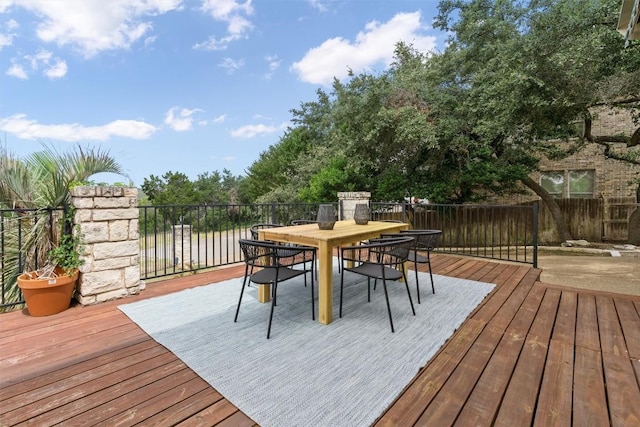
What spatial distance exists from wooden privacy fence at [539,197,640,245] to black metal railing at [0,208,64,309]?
1182 centimetres

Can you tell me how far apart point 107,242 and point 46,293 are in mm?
596

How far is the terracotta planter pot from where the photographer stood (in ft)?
8.24

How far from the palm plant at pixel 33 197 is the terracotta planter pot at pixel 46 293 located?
306 millimetres

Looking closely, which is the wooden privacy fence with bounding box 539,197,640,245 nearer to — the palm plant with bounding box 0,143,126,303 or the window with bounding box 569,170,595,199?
the window with bounding box 569,170,595,199

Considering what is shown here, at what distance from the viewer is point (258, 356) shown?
6.35 ft

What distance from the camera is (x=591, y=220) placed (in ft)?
31.7

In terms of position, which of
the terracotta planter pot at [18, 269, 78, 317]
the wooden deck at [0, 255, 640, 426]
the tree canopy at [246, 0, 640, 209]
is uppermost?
the tree canopy at [246, 0, 640, 209]

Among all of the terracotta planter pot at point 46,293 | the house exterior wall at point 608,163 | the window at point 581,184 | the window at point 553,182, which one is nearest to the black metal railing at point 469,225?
the house exterior wall at point 608,163

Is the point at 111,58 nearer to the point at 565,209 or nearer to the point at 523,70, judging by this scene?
the point at 523,70

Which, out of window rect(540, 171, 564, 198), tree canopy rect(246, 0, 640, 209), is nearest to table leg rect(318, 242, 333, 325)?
tree canopy rect(246, 0, 640, 209)

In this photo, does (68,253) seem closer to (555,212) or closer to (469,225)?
(469,225)

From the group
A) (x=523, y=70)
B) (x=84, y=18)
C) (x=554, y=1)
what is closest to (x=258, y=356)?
(x=84, y=18)

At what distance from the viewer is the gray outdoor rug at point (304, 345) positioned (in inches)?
59.2

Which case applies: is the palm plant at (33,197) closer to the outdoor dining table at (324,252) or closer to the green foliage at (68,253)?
the green foliage at (68,253)
